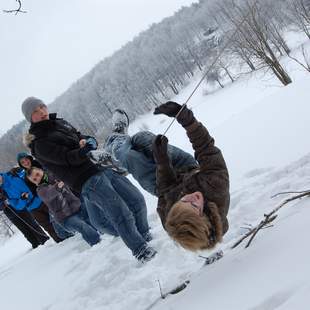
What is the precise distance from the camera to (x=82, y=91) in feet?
401

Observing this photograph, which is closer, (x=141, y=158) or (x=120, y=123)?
(x=141, y=158)

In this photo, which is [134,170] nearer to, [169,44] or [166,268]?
[166,268]

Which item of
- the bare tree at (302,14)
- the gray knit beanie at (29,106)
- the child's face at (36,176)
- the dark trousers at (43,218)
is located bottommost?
the bare tree at (302,14)

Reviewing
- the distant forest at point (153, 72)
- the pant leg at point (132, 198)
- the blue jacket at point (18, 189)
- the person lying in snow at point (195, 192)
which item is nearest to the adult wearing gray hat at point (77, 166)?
the pant leg at point (132, 198)

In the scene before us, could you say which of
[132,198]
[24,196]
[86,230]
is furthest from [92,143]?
[24,196]

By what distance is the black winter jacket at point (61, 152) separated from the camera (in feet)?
14.7

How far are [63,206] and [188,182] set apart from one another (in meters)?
3.45

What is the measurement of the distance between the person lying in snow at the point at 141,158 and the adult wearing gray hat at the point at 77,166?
22 cm

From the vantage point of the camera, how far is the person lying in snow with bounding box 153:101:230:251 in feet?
9.84

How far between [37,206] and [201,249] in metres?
5.86

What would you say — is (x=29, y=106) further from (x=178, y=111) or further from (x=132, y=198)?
(x=178, y=111)

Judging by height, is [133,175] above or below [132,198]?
above

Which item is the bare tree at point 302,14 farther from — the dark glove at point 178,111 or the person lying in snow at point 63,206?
the dark glove at point 178,111

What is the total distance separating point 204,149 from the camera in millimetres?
3600
